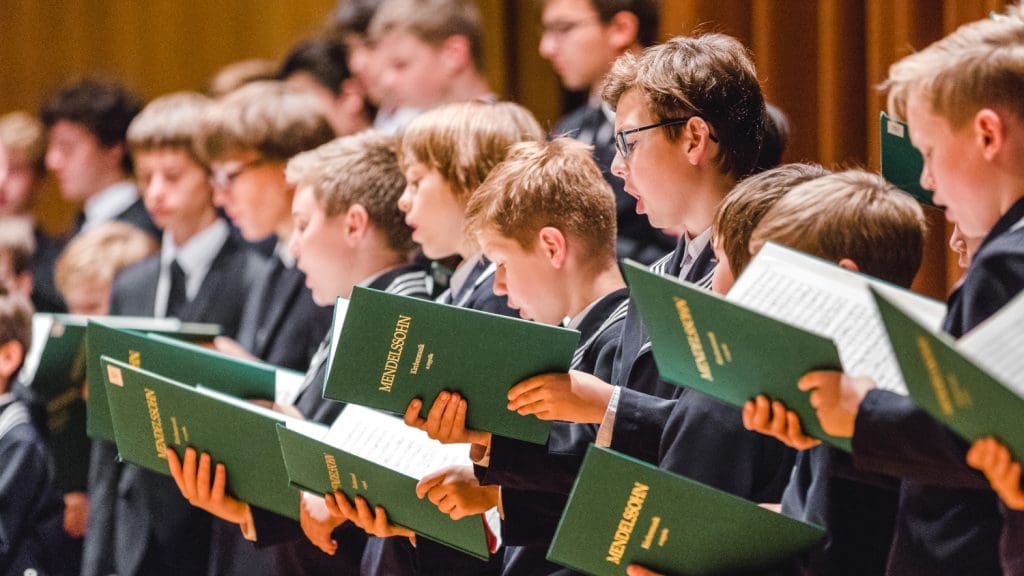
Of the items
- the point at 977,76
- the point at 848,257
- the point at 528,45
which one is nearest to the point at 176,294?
the point at 528,45

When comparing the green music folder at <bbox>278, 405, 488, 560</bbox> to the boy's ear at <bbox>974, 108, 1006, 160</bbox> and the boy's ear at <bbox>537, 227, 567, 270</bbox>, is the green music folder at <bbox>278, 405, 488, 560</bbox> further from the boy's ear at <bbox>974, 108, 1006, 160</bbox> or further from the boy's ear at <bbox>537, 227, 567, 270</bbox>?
the boy's ear at <bbox>974, 108, 1006, 160</bbox>

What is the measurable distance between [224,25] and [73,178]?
151cm

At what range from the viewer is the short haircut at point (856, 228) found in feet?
6.75

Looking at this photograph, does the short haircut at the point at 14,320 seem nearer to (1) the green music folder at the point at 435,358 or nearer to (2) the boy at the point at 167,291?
(2) the boy at the point at 167,291

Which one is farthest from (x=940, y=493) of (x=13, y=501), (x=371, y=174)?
(x=13, y=501)

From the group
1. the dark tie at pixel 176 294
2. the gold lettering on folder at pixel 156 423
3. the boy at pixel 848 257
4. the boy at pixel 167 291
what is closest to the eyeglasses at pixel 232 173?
the boy at pixel 167 291

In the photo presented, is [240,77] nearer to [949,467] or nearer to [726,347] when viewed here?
[726,347]

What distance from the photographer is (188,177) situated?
4.89 meters

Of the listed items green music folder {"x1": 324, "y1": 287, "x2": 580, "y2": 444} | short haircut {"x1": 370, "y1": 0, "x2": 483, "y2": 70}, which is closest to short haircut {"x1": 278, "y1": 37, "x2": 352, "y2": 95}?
short haircut {"x1": 370, "y1": 0, "x2": 483, "y2": 70}

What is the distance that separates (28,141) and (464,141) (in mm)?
3667

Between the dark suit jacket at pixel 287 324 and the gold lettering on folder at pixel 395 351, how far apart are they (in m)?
1.40

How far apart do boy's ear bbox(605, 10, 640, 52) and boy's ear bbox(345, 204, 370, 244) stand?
1151mm

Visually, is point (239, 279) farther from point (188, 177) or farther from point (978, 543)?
point (978, 543)

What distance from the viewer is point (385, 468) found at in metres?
2.53
